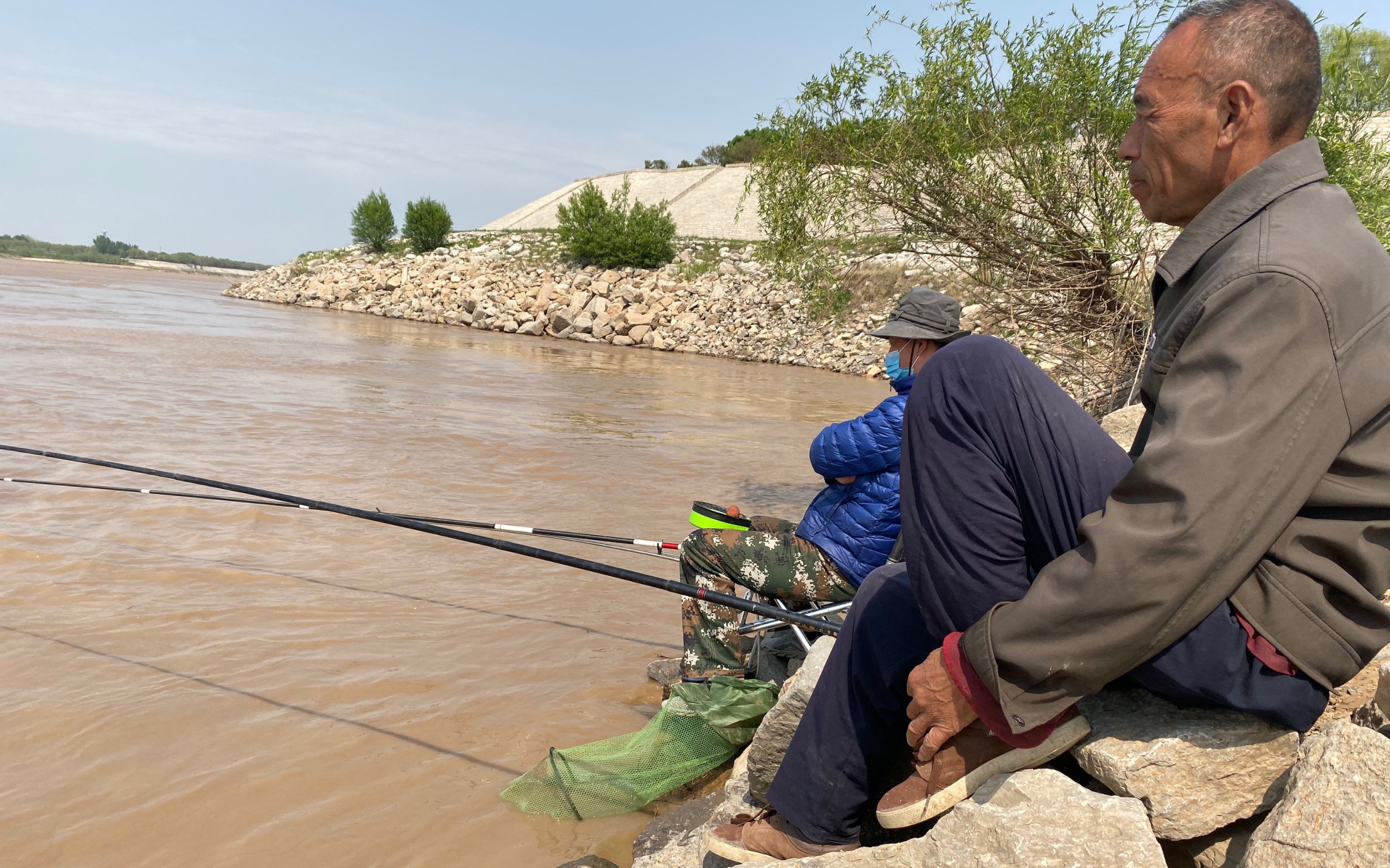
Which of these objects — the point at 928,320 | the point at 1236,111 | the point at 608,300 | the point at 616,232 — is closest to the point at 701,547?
the point at 928,320

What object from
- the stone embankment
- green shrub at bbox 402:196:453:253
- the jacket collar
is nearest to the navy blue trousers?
the jacket collar

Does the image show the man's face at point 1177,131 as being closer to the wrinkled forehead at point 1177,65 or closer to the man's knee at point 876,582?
the wrinkled forehead at point 1177,65

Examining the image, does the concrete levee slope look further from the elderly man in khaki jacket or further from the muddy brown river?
the elderly man in khaki jacket

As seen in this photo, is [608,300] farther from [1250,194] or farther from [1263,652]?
[1263,652]

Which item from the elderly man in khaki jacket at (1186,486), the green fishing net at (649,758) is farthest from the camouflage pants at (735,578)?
the elderly man in khaki jacket at (1186,486)

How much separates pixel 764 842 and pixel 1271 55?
1827 millimetres

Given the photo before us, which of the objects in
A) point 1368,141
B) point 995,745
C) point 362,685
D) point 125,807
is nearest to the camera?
point 995,745

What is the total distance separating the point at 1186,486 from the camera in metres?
1.56

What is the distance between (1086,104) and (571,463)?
5.70 m

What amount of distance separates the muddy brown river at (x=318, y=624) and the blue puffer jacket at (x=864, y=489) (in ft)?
4.04

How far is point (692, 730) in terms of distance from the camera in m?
3.60

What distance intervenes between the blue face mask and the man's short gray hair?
225cm

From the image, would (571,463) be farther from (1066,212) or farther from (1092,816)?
(1092,816)

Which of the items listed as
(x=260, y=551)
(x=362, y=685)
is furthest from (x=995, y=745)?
(x=260, y=551)
